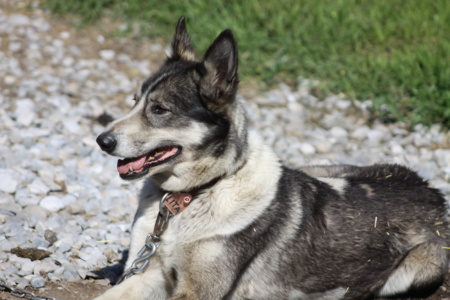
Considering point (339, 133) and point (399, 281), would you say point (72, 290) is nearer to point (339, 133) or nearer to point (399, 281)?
point (399, 281)

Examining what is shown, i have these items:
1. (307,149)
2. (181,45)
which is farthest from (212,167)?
(307,149)

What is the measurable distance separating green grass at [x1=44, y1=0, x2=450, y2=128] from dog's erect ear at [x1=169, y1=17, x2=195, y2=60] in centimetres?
399

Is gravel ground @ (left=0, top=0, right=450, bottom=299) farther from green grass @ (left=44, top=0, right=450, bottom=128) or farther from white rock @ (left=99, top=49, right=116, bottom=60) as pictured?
green grass @ (left=44, top=0, right=450, bottom=128)

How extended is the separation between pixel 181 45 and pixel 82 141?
2.61 meters

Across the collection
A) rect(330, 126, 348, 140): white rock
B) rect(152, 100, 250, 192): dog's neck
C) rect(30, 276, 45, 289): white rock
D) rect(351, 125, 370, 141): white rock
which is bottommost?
rect(351, 125, 370, 141): white rock

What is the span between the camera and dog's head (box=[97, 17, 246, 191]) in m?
4.09

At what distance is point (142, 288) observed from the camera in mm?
4168

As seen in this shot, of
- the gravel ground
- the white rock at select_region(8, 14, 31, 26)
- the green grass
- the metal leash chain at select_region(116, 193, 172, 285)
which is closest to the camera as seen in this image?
the metal leash chain at select_region(116, 193, 172, 285)

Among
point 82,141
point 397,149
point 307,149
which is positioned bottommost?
point 397,149

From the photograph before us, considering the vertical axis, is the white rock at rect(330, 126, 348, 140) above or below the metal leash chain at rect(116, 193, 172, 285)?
below

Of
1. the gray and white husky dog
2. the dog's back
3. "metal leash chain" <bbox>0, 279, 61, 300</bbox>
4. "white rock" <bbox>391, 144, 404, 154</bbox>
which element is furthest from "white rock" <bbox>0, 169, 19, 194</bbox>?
"white rock" <bbox>391, 144, 404, 154</bbox>

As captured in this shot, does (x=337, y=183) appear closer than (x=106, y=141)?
No

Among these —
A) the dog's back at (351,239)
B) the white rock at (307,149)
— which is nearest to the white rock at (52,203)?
the dog's back at (351,239)

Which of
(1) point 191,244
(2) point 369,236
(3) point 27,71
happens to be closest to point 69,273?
(1) point 191,244
